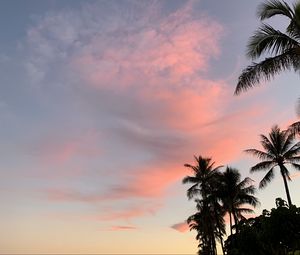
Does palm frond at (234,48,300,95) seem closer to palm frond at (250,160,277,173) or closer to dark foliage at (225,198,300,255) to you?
dark foliage at (225,198,300,255)

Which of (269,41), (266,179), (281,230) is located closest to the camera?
(269,41)

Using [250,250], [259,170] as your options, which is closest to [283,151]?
[259,170]

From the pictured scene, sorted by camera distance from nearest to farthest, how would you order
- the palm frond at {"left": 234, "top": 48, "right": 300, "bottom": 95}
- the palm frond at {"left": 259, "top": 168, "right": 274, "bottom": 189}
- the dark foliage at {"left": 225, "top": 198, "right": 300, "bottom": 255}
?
the palm frond at {"left": 234, "top": 48, "right": 300, "bottom": 95} < the dark foliage at {"left": 225, "top": 198, "right": 300, "bottom": 255} < the palm frond at {"left": 259, "top": 168, "right": 274, "bottom": 189}

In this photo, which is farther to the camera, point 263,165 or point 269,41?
point 263,165

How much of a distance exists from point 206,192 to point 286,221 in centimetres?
3346

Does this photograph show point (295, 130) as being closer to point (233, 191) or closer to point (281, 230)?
point (281, 230)

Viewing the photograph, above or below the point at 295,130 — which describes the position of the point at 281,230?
below

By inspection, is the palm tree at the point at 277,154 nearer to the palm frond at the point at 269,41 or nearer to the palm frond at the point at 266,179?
the palm frond at the point at 266,179

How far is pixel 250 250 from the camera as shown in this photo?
107 feet

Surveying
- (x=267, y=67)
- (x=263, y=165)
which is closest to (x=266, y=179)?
(x=263, y=165)

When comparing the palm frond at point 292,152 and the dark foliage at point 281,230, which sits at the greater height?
the palm frond at point 292,152

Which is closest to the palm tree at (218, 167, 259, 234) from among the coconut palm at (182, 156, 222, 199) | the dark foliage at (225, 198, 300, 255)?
the coconut palm at (182, 156, 222, 199)

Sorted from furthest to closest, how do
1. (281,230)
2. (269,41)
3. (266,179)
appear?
(266,179) < (281,230) < (269,41)

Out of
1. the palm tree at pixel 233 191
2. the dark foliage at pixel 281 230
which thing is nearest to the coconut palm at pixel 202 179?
the palm tree at pixel 233 191
